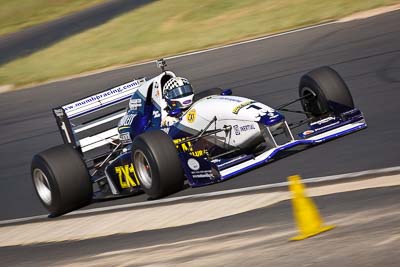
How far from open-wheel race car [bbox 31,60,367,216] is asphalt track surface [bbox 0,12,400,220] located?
27 cm

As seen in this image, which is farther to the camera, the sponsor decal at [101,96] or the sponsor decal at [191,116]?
the sponsor decal at [101,96]

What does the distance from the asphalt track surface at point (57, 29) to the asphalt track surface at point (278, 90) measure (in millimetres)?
5804

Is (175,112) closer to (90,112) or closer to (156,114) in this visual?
(156,114)

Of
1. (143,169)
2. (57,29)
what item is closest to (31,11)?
(57,29)

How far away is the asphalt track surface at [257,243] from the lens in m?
6.84

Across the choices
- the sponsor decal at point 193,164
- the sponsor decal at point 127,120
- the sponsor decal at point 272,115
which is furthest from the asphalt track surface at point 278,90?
the sponsor decal at point 127,120

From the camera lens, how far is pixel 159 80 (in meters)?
12.1

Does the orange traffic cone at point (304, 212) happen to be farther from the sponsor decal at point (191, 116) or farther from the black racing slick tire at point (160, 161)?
the sponsor decal at point (191, 116)

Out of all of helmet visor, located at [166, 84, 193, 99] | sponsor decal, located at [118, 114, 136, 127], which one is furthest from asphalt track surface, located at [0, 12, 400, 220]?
helmet visor, located at [166, 84, 193, 99]

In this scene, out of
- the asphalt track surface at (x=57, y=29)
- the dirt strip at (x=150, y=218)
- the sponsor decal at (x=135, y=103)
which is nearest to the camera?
the dirt strip at (x=150, y=218)

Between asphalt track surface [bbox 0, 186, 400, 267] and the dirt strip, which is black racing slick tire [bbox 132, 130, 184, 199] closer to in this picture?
the dirt strip

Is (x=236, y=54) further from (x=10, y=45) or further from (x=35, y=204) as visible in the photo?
(x=10, y=45)

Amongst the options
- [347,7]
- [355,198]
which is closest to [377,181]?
[355,198]

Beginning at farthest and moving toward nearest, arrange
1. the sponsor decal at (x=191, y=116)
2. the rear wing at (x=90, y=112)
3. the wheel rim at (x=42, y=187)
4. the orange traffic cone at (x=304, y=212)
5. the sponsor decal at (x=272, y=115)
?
the rear wing at (x=90, y=112), the wheel rim at (x=42, y=187), the sponsor decal at (x=191, y=116), the sponsor decal at (x=272, y=115), the orange traffic cone at (x=304, y=212)
